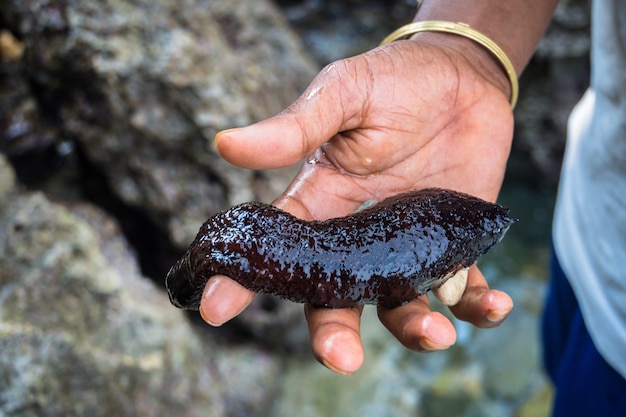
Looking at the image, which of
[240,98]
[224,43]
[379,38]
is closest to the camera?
[240,98]

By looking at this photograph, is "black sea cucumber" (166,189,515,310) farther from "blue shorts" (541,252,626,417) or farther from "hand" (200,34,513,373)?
"blue shorts" (541,252,626,417)

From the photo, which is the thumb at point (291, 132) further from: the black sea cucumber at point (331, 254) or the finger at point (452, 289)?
the finger at point (452, 289)

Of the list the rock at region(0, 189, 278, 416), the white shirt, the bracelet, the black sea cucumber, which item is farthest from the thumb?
the rock at region(0, 189, 278, 416)

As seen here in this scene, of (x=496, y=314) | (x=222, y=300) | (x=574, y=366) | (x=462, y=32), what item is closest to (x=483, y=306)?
(x=496, y=314)

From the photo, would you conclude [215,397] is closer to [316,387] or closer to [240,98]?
[316,387]

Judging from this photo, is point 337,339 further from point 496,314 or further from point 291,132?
point 291,132

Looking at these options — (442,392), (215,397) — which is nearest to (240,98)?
(215,397)
